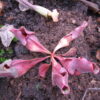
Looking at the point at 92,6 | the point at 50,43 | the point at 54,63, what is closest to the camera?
the point at 54,63

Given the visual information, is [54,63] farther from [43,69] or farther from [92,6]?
[92,6]

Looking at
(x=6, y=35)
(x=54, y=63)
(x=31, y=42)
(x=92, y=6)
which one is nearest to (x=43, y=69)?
(x=54, y=63)

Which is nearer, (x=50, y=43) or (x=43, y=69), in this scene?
(x=43, y=69)

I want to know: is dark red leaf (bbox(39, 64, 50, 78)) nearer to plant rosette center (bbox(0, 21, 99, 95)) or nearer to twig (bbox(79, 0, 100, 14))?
plant rosette center (bbox(0, 21, 99, 95))

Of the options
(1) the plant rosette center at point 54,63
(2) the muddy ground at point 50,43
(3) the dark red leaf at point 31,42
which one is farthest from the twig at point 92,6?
(3) the dark red leaf at point 31,42

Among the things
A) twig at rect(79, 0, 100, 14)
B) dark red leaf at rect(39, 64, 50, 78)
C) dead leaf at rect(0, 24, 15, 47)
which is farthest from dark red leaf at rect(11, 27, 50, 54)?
twig at rect(79, 0, 100, 14)

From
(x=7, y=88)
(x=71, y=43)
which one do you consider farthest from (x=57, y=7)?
(x=7, y=88)
